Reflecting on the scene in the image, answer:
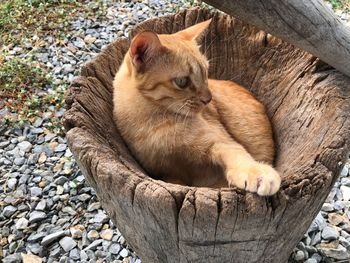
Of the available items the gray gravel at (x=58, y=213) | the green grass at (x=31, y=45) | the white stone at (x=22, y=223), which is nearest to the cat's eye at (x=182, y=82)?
the gray gravel at (x=58, y=213)

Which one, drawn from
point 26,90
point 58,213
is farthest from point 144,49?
point 26,90

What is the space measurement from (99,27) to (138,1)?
21.7 inches

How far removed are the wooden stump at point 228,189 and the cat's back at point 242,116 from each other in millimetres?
68

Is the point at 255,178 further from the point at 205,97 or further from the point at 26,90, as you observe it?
the point at 26,90

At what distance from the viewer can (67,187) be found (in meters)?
2.68

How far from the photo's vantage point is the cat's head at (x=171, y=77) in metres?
1.65

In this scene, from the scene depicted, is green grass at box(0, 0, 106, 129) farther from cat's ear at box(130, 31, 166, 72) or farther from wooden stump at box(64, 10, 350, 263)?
cat's ear at box(130, 31, 166, 72)

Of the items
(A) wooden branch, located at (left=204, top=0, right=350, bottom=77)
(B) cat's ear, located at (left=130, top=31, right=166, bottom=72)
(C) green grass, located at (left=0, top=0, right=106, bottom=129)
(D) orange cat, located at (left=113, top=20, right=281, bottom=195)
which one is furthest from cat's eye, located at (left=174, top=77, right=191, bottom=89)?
(C) green grass, located at (left=0, top=0, right=106, bottom=129)

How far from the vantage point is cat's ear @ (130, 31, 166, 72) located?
1.54 metres

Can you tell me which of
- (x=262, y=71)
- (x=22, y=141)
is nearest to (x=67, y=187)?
(x=22, y=141)

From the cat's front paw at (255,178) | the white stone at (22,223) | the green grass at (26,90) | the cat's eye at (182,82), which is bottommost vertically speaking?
the white stone at (22,223)

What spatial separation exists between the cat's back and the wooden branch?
41cm

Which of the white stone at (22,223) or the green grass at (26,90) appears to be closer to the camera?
the white stone at (22,223)

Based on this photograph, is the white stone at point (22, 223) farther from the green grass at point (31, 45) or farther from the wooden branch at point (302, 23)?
the wooden branch at point (302, 23)
